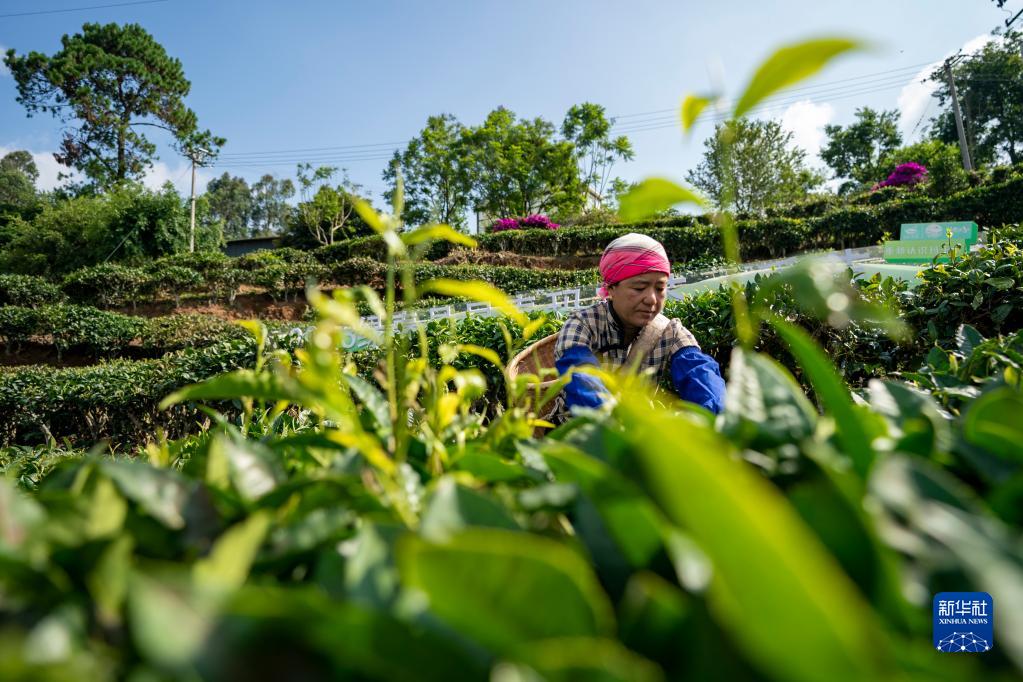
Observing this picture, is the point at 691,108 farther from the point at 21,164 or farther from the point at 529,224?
the point at 21,164

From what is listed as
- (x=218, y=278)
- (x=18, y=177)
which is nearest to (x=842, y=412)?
(x=218, y=278)

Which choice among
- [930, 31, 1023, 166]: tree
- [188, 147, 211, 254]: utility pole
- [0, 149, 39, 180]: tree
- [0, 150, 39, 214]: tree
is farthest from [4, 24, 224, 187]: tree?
[930, 31, 1023, 166]: tree

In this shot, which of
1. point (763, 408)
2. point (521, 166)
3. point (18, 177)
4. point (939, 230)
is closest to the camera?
point (763, 408)

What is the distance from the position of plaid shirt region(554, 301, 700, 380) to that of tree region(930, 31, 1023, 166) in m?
55.1

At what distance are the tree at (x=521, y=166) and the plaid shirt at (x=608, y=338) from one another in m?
33.5

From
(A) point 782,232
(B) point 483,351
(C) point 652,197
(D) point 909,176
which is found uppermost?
(D) point 909,176

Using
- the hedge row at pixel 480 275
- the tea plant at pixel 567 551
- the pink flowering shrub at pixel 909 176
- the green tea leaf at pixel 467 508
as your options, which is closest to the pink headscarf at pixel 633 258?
the tea plant at pixel 567 551

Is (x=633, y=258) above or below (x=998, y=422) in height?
above

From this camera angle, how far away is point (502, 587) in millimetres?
319

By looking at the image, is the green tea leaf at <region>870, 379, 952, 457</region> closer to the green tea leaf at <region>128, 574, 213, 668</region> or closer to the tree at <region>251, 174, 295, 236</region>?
the green tea leaf at <region>128, 574, 213, 668</region>

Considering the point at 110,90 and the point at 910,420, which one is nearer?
the point at 910,420

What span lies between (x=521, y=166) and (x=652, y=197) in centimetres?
3613

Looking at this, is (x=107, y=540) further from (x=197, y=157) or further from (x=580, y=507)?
(x=197, y=157)

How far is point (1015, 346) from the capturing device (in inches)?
55.7
